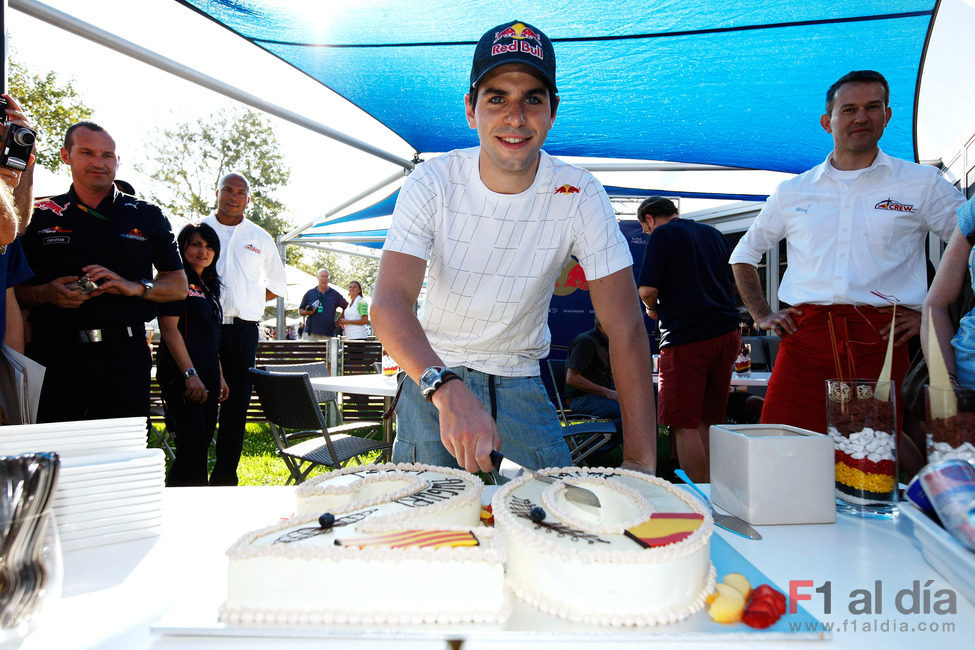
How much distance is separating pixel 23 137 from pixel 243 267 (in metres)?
2.98

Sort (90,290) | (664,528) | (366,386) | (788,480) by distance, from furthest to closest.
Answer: (366,386)
(90,290)
(788,480)
(664,528)

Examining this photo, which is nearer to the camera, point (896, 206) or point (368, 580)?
point (368, 580)

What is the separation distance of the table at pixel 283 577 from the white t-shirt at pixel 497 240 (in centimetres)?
71

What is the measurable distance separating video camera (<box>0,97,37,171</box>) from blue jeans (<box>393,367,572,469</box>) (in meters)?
1.30

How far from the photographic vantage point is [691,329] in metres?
3.57

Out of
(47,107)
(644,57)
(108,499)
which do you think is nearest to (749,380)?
(644,57)

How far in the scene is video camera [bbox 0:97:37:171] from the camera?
1.66m

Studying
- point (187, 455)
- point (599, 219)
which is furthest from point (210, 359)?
point (599, 219)

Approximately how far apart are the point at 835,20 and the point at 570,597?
11.3 feet

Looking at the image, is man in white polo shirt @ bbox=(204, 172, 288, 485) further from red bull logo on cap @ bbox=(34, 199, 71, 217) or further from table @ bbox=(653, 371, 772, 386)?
table @ bbox=(653, 371, 772, 386)

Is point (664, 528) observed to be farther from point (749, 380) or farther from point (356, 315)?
point (356, 315)

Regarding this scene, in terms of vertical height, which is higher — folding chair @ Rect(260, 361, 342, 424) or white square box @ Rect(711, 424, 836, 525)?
white square box @ Rect(711, 424, 836, 525)

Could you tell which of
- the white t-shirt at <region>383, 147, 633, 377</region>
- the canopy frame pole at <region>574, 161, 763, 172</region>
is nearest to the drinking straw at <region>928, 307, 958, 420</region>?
the white t-shirt at <region>383, 147, 633, 377</region>

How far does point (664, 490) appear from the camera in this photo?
106 centimetres
